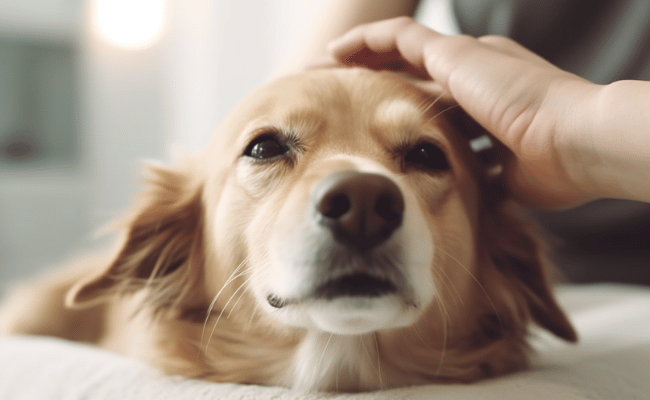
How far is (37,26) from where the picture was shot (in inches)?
192

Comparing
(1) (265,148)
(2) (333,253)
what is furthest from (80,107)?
(2) (333,253)

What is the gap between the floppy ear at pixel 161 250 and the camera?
4.26 ft

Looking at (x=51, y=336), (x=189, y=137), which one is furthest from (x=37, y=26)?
(x=51, y=336)

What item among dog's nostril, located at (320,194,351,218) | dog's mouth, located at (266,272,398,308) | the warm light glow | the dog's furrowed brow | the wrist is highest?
the wrist

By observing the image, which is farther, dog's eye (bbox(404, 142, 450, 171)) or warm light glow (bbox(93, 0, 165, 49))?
warm light glow (bbox(93, 0, 165, 49))

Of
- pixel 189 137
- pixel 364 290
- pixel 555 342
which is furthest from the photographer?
pixel 189 137

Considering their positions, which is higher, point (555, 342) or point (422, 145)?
point (422, 145)

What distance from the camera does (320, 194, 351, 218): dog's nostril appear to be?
83cm

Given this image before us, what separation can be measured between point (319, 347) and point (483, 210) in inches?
24.8

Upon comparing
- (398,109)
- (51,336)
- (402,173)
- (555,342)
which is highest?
(398,109)

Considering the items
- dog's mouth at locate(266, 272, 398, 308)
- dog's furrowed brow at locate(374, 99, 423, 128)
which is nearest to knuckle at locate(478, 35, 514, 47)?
dog's furrowed brow at locate(374, 99, 423, 128)

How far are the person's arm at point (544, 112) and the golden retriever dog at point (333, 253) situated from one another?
4.9 inches

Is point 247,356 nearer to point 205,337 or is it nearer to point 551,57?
point 205,337

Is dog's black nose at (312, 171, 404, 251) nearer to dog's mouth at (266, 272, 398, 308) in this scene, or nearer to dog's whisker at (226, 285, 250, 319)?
dog's mouth at (266, 272, 398, 308)
